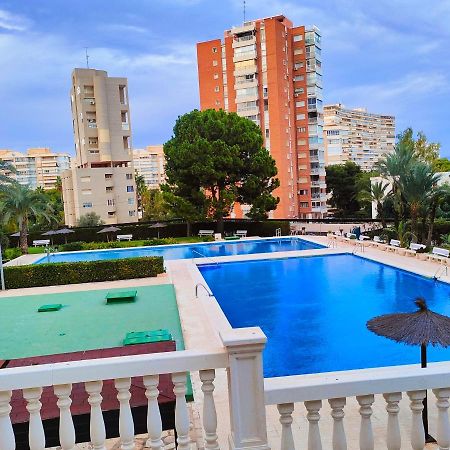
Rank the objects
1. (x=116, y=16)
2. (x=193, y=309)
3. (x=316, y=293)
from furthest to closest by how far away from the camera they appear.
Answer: (x=116, y=16)
(x=316, y=293)
(x=193, y=309)

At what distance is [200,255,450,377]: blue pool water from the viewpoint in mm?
10906

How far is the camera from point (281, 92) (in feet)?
178

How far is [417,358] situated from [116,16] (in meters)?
20.3

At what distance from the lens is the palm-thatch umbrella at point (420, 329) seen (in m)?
6.28

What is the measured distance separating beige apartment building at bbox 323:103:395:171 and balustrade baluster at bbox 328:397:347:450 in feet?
355

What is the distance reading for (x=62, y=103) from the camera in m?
66.4

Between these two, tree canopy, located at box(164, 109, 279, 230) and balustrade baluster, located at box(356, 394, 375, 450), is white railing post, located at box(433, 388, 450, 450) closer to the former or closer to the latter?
balustrade baluster, located at box(356, 394, 375, 450)

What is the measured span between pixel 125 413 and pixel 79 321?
37.5ft

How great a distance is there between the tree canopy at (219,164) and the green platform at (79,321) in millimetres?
16931

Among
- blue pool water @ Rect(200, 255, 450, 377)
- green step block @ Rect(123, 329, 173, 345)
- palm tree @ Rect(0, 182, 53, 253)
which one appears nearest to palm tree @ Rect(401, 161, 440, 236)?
blue pool water @ Rect(200, 255, 450, 377)

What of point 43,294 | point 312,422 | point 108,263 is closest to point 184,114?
point 108,263

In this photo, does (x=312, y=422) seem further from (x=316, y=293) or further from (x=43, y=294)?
(x=43, y=294)

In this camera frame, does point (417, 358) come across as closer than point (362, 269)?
Yes

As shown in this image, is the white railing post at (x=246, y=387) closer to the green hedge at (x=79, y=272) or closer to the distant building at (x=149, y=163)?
the green hedge at (x=79, y=272)
